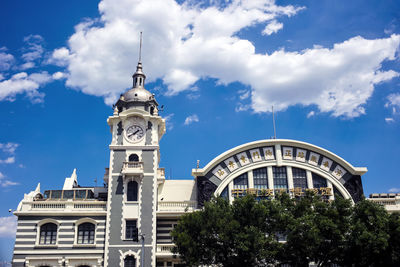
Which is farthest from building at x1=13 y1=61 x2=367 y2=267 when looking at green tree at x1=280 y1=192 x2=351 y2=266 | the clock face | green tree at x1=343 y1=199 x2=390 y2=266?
green tree at x1=343 y1=199 x2=390 y2=266

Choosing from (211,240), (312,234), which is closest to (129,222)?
(211,240)

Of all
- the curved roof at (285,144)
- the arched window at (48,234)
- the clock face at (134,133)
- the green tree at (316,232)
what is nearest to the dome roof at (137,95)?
the clock face at (134,133)

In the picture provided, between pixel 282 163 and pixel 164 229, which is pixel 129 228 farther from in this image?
pixel 282 163

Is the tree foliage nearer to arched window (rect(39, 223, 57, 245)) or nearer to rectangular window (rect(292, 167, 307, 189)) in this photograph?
rectangular window (rect(292, 167, 307, 189))

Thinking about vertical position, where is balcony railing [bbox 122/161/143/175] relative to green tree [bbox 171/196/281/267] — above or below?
above

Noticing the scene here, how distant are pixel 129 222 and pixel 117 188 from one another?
340 cm

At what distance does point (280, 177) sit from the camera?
39.5 meters

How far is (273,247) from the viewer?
27875 millimetres

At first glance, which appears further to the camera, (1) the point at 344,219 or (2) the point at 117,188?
(2) the point at 117,188

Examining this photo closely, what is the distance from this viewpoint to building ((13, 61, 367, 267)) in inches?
1335

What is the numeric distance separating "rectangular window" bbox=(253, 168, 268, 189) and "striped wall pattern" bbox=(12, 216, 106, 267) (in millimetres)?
15528

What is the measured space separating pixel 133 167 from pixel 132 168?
1.15 ft

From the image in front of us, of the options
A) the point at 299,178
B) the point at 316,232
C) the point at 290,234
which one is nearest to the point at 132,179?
the point at 290,234

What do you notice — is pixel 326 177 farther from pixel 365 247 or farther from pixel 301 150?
pixel 365 247
